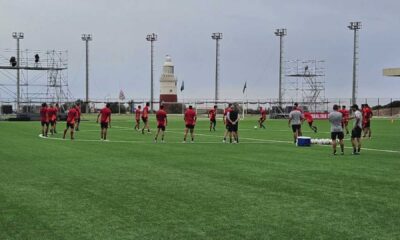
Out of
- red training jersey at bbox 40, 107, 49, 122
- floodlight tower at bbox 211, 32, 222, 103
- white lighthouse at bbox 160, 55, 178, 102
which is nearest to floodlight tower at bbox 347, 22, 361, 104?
floodlight tower at bbox 211, 32, 222, 103

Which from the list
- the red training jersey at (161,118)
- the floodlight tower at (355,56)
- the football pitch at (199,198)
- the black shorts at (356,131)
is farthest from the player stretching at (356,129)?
the floodlight tower at (355,56)

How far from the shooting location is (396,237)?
24.6 feet

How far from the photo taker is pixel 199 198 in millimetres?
10570

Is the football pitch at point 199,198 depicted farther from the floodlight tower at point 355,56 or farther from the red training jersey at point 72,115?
the floodlight tower at point 355,56

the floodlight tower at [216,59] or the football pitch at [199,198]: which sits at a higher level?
the floodlight tower at [216,59]

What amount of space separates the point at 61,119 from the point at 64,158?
48.2m

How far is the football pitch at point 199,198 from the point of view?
7961mm

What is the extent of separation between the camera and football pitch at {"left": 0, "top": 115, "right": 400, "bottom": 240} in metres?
7.96

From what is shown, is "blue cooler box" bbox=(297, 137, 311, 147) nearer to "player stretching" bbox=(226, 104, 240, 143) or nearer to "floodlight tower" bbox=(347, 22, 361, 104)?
"player stretching" bbox=(226, 104, 240, 143)

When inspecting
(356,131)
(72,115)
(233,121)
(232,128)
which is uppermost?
(72,115)

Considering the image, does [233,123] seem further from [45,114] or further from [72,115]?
[45,114]

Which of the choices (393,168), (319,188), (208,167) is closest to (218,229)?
(319,188)

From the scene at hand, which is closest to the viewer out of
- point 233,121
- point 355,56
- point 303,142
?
point 303,142

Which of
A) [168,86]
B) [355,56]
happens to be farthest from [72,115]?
[168,86]
